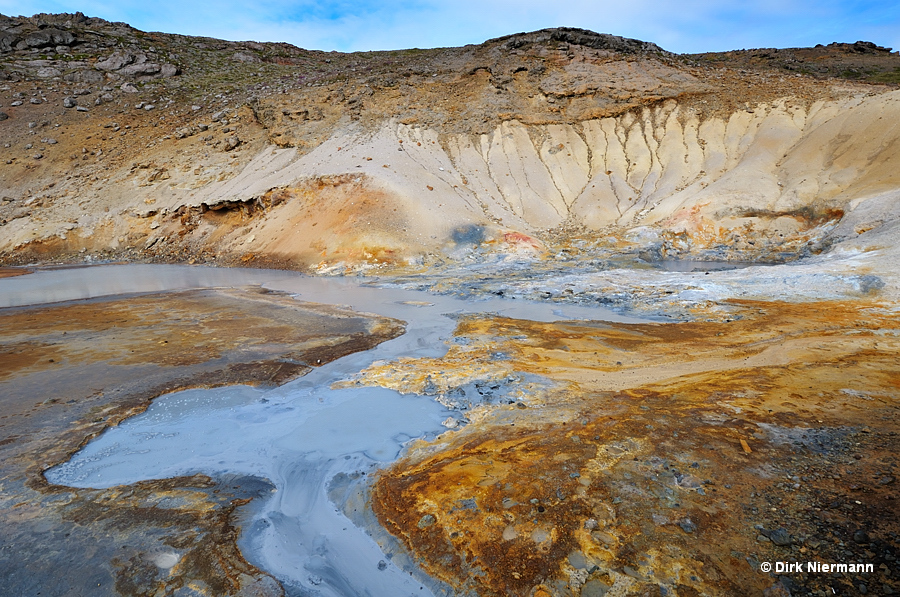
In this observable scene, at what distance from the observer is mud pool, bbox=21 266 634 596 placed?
132 inches

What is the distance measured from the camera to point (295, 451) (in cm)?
479

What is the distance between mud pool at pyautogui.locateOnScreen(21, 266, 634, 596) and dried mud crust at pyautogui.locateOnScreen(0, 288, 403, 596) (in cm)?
19

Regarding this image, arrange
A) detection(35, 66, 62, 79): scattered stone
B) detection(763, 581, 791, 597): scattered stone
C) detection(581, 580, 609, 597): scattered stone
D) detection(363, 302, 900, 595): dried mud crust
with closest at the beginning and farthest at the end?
detection(763, 581, 791, 597): scattered stone, detection(581, 580, 609, 597): scattered stone, detection(363, 302, 900, 595): dried mud crust, detection(35, 66, 62, 79): scattered stone

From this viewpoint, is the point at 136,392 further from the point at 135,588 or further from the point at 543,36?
the point at 543,36

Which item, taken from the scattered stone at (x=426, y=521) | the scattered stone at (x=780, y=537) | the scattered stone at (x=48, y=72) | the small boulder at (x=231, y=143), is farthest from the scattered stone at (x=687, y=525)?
the scattered stone at (x=48, y=72)

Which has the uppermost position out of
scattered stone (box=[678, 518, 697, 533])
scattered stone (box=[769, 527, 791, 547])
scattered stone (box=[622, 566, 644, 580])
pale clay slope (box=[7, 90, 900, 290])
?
pale clay slope (box=[7, 90, 900, 290])

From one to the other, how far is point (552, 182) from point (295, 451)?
64.9ft

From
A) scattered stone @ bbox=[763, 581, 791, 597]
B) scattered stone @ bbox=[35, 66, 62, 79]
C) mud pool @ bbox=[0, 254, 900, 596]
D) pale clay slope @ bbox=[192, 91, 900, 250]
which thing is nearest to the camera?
scattered stone @ bbox=[763, 581, 791, 597]

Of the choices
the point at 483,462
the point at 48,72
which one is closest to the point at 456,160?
the point at 483,462

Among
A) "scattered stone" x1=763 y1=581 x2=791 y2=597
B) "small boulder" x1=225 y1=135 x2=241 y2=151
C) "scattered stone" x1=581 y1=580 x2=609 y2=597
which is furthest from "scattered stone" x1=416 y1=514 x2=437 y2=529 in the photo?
"small boulder" x1=225 y1=135 x2=241 y2=151

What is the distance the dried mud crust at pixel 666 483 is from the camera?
116 inches

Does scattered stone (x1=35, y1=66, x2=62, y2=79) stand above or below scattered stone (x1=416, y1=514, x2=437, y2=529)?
above

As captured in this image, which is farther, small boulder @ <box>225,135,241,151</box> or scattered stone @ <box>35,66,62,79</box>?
scattered stone @ <box>35,66,62,79</box>

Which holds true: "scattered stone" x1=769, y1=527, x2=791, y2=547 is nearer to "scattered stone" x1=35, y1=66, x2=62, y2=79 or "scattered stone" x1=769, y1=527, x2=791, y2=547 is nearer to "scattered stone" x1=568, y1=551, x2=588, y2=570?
"scattered stone" x1=568, y1=551, x2=588, y2=570
